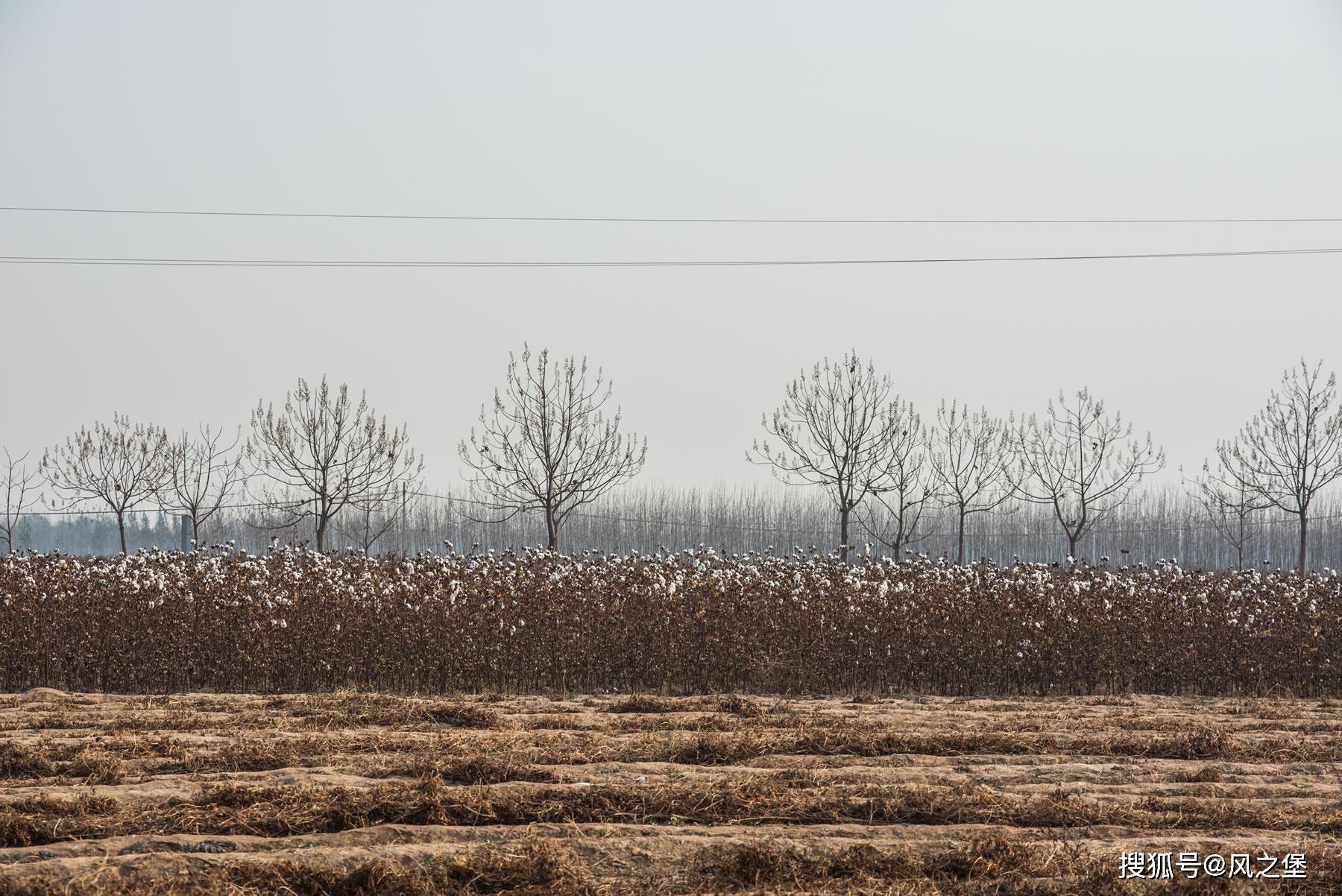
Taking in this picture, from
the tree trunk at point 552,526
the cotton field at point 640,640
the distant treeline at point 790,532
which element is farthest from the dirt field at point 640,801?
the distant treeline at point 790,532

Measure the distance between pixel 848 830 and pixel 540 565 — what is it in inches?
385

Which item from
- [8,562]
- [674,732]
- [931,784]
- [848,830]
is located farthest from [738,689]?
[8,562]

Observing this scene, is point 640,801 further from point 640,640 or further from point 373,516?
point 373,516

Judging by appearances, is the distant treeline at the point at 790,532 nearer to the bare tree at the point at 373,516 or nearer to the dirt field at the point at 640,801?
the bare tree at the point at 373,516

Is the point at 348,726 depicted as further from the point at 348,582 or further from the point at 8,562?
the point at 8,562

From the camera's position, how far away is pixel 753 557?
657 inches

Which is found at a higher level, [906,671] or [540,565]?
[540,565]

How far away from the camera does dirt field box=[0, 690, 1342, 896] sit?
4602mm

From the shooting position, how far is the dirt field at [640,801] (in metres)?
4.60

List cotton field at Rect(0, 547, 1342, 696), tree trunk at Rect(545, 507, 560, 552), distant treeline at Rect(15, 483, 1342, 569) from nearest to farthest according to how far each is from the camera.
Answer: cotton field at Rect(0, 547, 1342, 696)
tree trunk at Rect(545, 507, 560, 552)
distant treeline at Rect(15, 483, 1342, 569)

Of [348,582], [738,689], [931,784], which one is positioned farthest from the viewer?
[348,582]

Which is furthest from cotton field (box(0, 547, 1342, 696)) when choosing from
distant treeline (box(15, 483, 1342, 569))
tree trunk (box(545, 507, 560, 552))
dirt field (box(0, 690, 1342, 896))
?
distant treeline (box(15, 483, 1342, 569))

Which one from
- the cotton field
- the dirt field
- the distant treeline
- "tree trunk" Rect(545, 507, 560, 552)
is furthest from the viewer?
the distant treeline

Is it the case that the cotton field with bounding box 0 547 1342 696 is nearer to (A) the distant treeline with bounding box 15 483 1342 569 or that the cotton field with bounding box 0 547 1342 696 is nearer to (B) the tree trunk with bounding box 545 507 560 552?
(B) the tree trunk with bounding box 545 507 560 552
